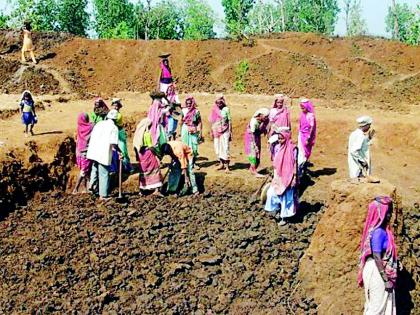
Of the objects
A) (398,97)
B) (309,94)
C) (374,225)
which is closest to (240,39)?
(309,94)

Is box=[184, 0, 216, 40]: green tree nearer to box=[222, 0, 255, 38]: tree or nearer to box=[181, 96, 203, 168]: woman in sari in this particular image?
box=[222, 0, 255, 38]: tree

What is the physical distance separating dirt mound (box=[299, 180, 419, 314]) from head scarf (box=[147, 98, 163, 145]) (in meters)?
3.80

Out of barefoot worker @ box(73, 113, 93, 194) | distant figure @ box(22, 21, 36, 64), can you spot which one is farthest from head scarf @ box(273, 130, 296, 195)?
distant figure @ box(22, 21, 36, 64)

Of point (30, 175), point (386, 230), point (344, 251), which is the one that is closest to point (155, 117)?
point (30, 175)

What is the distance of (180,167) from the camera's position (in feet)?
33.8

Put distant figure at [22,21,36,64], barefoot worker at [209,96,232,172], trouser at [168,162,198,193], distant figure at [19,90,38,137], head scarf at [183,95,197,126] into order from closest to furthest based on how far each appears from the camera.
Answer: trouser at [168,162,198,193], head scarf at [183,95,197,126], barefoot worker at [209,96,232,172], distant figure at [19,90,38,137], distant figure at [22,21,36,64]

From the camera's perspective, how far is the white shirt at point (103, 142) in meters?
9.58

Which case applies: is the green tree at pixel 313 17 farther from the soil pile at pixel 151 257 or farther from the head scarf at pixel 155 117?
the soil pile at pixel 151 257

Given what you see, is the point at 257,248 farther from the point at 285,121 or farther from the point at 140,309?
the point at 285,121

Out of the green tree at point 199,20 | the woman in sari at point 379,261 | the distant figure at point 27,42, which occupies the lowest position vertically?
the woman in sari at point 379,261

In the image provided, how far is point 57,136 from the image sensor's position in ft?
37.2

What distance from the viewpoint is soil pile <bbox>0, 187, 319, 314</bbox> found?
24.1 feet

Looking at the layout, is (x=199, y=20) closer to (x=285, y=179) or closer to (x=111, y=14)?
(x=111, y=14)

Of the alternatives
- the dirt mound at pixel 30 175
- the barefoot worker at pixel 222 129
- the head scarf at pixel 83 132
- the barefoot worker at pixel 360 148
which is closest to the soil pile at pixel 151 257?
the dirt mound at pixel 30 175
